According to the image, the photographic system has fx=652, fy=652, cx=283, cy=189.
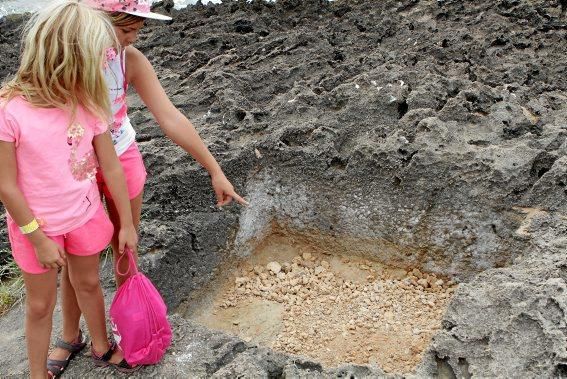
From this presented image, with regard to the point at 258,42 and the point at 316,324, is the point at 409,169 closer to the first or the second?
the point at 316,324

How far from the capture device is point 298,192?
3.47m

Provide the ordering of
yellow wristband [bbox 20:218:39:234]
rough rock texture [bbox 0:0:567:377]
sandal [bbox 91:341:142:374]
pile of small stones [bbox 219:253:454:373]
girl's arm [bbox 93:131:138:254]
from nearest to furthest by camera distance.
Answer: yellow wristband [bbox 20:218:39:234], girl's arm [bbox 93:131:138:254], rough rock texture [bbox 0:0:567:377], sandal [bbox 91:341:142:374], pile of small stones [bbox 219:253:454:373]

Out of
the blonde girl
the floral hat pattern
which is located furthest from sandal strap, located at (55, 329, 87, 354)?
the floral hat pattern

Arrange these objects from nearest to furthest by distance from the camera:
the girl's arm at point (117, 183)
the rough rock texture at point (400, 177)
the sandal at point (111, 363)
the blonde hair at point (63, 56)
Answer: the blonde hair at point (63, 56) → the girl's arm at point (117, 183) → the rough rock texture at point (400, 177) → the sandal at point (111, 363)

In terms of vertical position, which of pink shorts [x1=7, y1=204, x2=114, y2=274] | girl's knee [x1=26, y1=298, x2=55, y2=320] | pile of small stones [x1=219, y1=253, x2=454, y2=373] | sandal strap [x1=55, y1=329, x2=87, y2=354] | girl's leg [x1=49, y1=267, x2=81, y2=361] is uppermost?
pink shorts [x1=7, y1=204, x2=114, y2=274]

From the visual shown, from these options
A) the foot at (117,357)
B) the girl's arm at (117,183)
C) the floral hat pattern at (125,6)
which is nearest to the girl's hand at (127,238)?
the girl's arm at (117,183)

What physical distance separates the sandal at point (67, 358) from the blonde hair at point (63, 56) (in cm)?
100

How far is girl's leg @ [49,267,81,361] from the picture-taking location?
7.86ft

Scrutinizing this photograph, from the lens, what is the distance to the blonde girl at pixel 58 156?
6.03ft

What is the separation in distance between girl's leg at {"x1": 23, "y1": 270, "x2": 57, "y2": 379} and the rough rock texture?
42cm

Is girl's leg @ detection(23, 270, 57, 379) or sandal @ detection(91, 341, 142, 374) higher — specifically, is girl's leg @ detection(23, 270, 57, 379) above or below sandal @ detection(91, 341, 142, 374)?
above

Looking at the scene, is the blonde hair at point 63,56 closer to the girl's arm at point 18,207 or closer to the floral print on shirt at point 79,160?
the floral print on shirt at point 79,160

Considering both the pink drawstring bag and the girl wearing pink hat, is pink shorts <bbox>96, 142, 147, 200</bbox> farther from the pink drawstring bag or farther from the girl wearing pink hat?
the pink drawstring bag

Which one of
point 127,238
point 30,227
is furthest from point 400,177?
point 30,227
